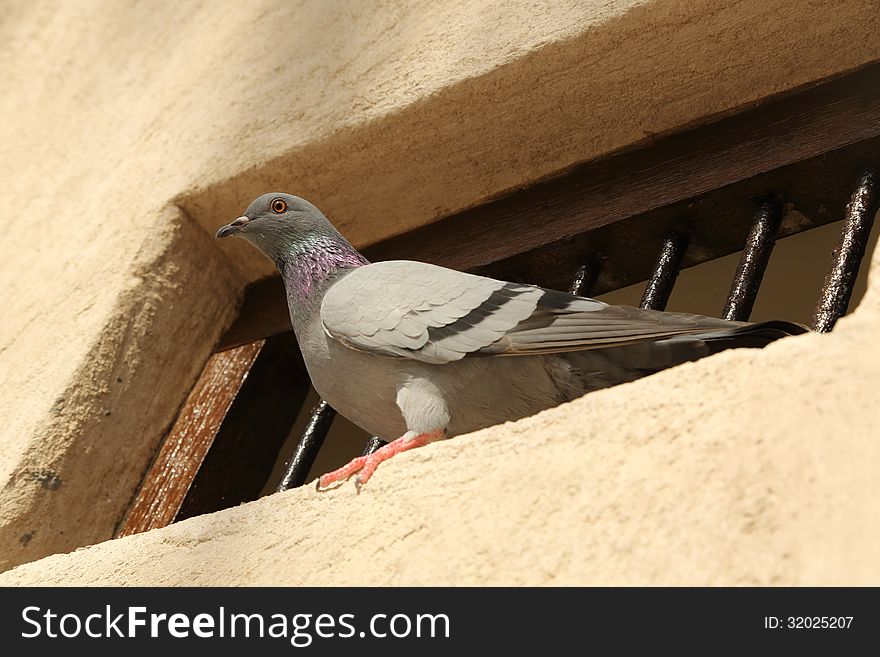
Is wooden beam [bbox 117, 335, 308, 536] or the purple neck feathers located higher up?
the purple neck feathers

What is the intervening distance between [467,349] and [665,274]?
55cm

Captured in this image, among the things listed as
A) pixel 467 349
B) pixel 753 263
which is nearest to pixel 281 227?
pixel 467 349

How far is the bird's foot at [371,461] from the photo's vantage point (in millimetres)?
1570

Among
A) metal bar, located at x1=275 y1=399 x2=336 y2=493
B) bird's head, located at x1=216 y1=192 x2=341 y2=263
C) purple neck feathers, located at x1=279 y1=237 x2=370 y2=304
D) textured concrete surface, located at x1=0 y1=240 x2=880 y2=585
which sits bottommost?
metal bar, located at x1=275 y1=399 x2=336 y2=493

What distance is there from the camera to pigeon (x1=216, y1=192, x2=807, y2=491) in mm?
1593

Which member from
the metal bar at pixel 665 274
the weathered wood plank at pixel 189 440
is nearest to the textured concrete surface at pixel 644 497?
the metal bar at pixel 665 274

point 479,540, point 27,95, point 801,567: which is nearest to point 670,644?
point 801,567

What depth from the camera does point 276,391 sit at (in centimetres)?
252

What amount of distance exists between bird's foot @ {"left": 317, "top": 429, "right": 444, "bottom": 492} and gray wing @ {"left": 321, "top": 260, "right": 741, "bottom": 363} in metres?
0.12

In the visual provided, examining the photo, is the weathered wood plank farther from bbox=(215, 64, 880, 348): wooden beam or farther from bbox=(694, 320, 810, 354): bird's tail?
bbox=(694, 320, 810, 354): bird's tail

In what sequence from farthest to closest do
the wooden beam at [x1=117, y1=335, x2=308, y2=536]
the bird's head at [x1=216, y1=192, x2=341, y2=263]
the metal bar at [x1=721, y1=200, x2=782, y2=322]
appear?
the wooden beam at [x1=117, y1=335, x2=308, y2=536] < the bird's head at [x1=216, y1=192, x2=341, y2=263] < the metal bar at [x1=721, y1=200, x2=782, y2=322]

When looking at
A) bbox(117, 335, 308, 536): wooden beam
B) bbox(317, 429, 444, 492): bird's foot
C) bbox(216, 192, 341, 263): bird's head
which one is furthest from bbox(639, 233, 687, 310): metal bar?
bbox(117, 335, 308, 536): wooden beam

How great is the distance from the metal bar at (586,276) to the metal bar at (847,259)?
0.53m

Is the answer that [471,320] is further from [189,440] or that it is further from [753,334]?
[189,440]
